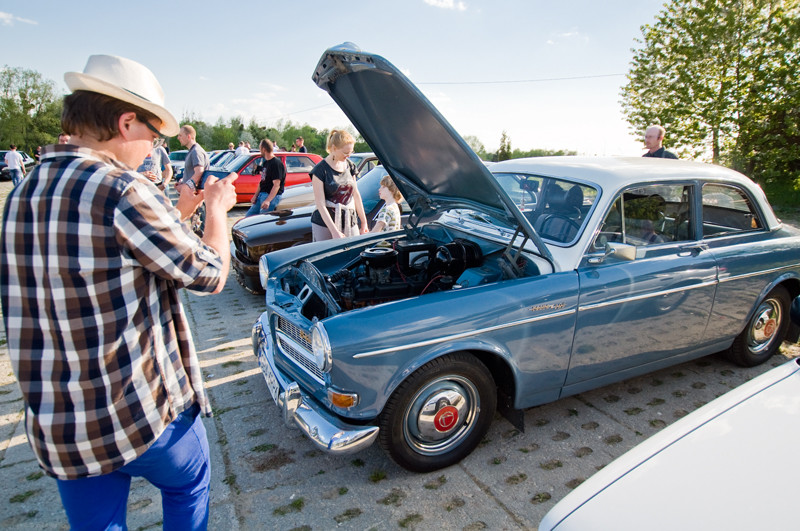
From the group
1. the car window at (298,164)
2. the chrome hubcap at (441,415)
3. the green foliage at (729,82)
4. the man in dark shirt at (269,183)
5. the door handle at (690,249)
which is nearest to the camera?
the chrome hubcap at (441,415)

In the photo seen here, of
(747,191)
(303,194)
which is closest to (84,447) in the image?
(747,191)

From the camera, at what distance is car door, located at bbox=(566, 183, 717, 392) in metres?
2.80

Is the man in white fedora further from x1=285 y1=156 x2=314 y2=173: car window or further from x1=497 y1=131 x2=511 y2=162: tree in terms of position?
x1=497 y1=131 x2=511 y2=162: tree

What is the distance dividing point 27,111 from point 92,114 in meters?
61.0

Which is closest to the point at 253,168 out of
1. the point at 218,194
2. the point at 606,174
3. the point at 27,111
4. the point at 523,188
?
the point at 523,188

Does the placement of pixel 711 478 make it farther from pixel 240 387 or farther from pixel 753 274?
pixel 240 387

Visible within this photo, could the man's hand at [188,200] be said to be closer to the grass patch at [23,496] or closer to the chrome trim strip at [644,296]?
the grass patch at [23,496]

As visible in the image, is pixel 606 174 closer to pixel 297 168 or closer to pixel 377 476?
pixel 377 476

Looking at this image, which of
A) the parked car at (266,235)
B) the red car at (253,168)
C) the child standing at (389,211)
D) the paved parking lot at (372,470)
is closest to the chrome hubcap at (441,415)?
the paved parking lot at (372,470)

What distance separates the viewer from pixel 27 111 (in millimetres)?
48094

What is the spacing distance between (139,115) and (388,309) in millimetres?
1386

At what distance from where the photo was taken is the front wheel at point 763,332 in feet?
12.2

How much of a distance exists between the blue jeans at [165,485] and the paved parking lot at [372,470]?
0.78 m

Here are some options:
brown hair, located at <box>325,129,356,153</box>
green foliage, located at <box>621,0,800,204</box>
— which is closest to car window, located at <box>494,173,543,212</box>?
brown hair, located at <box>325,129,356,153</box>
